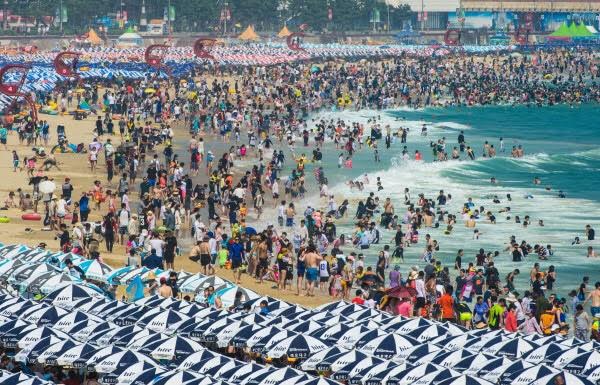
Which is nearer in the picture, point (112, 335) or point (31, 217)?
point (112, 335)

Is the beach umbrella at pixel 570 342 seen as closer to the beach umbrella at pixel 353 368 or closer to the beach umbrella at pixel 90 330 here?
the beach umbrella at pixel 353 368

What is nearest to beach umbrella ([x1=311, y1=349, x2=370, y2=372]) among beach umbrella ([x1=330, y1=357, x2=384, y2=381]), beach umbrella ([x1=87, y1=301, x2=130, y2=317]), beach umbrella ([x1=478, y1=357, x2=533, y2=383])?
beach umbrella ([x1=330, y1=357, x2=384, y2=381])

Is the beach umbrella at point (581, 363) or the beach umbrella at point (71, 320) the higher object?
the beach umbrella at point (71, 320)

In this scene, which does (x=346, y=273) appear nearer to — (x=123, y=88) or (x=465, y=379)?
(x=465, y=379)

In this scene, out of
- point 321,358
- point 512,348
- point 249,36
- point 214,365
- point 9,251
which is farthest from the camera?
point 249,36

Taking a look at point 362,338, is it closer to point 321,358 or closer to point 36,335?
point 321,358

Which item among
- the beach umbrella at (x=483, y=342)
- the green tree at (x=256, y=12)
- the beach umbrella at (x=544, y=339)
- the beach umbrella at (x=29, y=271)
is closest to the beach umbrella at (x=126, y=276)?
the beach umbrella at (x=29, y=271)

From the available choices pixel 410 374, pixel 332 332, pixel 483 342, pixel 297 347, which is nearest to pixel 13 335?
pixel 297 347
